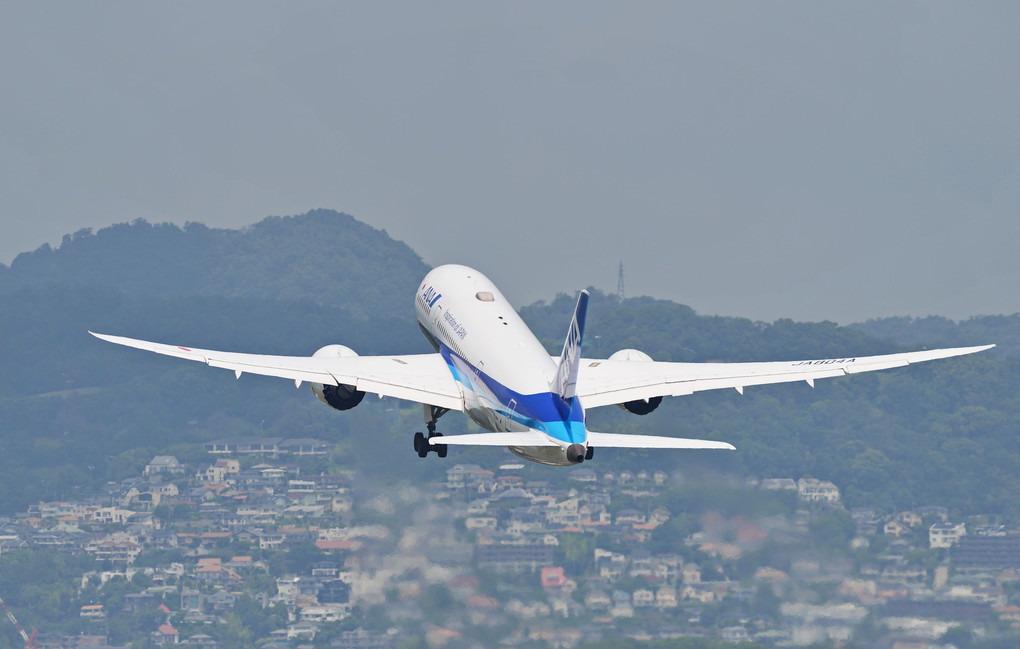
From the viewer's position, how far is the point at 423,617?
538ft

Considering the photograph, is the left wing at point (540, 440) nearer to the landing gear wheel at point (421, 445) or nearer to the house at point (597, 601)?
the landing gear wheel at point (421, 445)

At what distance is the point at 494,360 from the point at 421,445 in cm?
793

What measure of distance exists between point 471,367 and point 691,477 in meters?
79.8

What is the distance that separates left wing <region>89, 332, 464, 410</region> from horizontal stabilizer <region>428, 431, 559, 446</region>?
10708mm

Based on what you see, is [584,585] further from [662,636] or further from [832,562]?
[832,562]

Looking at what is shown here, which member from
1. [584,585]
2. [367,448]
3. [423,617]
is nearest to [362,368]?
[367,448]

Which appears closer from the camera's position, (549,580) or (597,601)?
(549,580)

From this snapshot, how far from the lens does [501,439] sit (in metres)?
68.8

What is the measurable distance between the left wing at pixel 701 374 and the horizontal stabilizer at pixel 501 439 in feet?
25.0

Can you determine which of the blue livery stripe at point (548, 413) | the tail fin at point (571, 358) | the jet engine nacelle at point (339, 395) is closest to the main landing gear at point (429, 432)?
the jet engine nacelle at point (339, 395)

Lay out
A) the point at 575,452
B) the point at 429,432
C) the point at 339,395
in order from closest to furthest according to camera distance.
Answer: the point at 575,452, the point at 339,395, the point at 429,432

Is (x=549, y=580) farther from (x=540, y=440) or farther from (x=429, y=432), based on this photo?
(x=540, y=440)

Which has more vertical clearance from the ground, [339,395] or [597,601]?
[339,395]

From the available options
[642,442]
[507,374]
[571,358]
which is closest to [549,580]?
[507,374]
